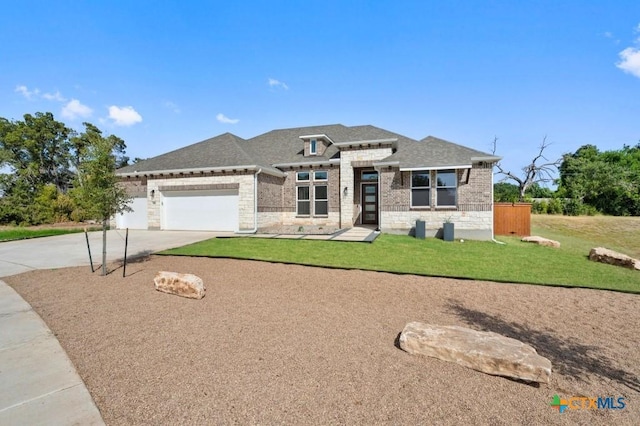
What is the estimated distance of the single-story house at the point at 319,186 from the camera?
12.9 metres

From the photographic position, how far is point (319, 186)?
56.4 feet

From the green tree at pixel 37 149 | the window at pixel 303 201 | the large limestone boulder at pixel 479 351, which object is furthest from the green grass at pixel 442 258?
the green tree at pixel 37 149

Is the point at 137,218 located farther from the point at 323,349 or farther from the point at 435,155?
the point at 323,349

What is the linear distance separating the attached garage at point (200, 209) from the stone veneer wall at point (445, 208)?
805cm

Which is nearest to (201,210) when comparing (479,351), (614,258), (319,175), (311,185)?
(311,185)

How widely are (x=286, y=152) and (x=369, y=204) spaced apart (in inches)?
258

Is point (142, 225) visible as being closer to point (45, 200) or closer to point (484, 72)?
point (45, 200)

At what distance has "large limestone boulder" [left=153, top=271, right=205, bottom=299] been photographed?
17.9ft

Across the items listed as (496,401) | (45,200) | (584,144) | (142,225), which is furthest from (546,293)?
(584,144)

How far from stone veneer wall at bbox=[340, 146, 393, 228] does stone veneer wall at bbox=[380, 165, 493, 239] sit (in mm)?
2221

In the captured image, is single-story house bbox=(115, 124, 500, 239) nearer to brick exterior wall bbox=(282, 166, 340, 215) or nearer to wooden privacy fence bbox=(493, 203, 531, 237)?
brick exterior wall bbox=(282, 166, 340, 215)

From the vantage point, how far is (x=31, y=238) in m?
13.5

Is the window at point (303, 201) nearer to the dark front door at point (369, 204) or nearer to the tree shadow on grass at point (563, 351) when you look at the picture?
the dark front door at point (369, 204)

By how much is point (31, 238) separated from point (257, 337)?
16.1 meters
